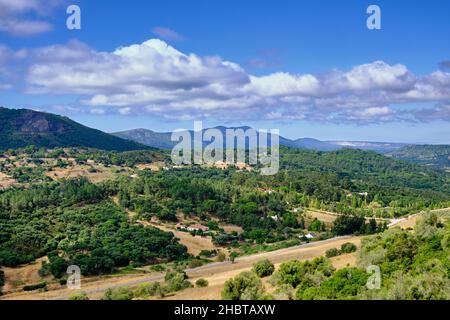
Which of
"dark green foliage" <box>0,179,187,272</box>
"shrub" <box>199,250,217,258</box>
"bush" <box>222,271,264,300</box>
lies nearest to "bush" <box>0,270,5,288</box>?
"dark green foliage" <box>0,179,187,272</box>

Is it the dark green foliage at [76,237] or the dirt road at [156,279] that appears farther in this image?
the dark green foliage at [76,237]

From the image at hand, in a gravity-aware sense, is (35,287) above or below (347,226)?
below

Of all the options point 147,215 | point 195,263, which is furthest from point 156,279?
point 147,215

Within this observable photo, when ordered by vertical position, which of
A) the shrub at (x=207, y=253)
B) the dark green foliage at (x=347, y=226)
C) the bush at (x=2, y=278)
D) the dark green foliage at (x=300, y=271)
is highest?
the dark green foliage at (x=300, y=271)

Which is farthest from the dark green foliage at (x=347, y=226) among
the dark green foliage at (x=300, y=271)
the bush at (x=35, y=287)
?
the bush at (x=35, y=287)

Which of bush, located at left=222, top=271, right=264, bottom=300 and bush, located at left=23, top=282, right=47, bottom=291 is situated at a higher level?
bush, located at left=222, top=271, right=264, bottom=300

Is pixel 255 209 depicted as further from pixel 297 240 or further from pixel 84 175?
pixel 84 175

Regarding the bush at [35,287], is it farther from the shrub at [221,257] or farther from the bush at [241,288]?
the bush at [241,288]

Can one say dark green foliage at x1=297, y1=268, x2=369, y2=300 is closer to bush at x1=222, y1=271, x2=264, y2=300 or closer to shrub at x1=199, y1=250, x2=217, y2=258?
bush at x1=222, y1=271, x2=264, y2=300

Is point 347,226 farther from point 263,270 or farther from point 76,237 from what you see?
point 263,270

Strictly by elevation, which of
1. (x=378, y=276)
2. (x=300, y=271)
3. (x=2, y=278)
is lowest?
(x=2, y=278)

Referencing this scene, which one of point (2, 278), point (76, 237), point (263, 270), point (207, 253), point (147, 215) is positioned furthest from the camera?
point (147, 215)

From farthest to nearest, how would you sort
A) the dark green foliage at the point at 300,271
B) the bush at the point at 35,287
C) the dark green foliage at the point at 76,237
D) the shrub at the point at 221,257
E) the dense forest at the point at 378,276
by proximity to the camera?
the shrub at the point at 221,257, the dark green foliage at the point at 76,237, the bush at the point at 35,287, the dark green foliage at the point at 300,271, the dense forest at the point at 378,276

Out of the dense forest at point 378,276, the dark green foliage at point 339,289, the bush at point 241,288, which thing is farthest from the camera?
the bush at point 241,288
